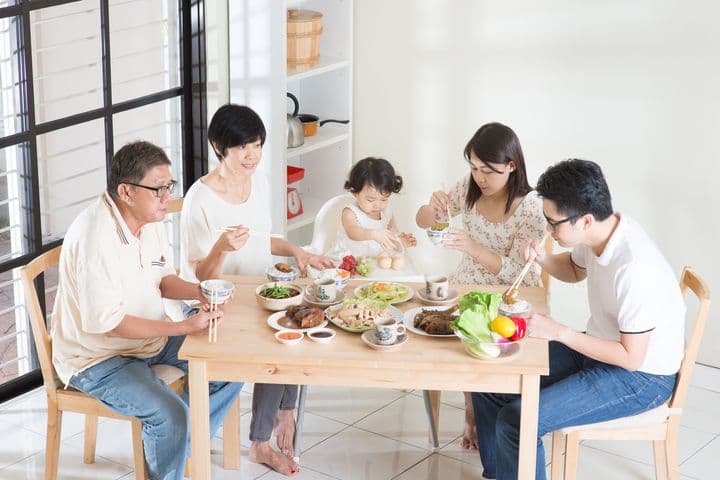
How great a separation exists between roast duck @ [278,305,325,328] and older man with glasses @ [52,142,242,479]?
0.66 ft

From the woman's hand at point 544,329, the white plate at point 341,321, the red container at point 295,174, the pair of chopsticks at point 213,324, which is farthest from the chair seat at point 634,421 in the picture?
the red container at point 295,174

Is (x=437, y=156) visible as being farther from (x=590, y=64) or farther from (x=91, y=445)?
(x=91, y=445)

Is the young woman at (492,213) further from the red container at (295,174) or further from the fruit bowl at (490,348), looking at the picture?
the red container at (295,174)

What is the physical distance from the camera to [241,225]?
318 cm

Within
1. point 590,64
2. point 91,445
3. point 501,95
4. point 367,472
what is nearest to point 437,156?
point 501,95

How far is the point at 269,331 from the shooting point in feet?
9.29

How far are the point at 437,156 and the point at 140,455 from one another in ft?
6.90

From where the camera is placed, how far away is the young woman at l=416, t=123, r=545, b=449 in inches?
129

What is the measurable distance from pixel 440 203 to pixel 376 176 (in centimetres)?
24

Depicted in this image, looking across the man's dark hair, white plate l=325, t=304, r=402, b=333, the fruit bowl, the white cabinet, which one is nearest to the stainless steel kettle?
the white cabinet

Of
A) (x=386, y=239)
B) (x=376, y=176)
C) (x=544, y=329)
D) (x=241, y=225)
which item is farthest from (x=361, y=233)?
(x=544, y=329)

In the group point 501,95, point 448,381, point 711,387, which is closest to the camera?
point 448,381

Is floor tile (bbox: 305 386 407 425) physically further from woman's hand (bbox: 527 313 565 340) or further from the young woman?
woman's hand (bbox: 527 313 565 340)

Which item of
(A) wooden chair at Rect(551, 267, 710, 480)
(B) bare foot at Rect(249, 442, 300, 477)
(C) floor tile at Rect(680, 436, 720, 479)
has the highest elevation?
(A) wooden chair at Rect(551, 267, 710, 480)
